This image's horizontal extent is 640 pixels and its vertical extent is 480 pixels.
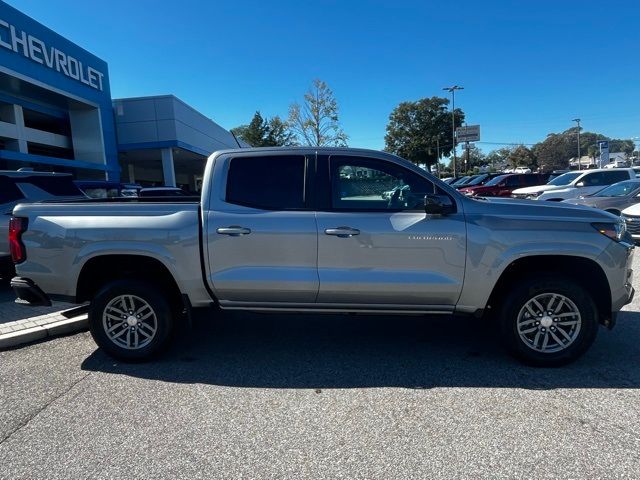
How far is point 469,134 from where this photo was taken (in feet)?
166

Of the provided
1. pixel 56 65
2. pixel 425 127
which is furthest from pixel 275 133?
pixel 56 65

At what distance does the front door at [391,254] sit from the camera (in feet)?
12.5

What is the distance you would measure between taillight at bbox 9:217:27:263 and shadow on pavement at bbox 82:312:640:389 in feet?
3.91

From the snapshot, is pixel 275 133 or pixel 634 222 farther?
pixel 275 133

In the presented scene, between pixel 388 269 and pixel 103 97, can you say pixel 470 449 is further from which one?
pixel 103 97

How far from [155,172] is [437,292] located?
4631cm

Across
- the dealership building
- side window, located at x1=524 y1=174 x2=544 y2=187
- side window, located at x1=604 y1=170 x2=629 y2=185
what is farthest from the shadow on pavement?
the dealership building

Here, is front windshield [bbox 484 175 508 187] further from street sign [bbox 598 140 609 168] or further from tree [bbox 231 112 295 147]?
tree [bbox 231 112 295 147]

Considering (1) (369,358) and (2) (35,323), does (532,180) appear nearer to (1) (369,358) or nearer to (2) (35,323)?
(1) (369,358)

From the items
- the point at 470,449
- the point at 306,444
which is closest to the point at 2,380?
the point at 306,444

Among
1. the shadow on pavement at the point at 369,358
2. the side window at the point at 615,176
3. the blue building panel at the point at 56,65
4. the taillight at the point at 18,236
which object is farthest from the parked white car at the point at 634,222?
the blue building panel at the point at 56,65

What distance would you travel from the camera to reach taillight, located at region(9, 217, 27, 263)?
4.11m

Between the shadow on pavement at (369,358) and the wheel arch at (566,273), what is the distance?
54 centimetres

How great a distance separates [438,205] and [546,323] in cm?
146
